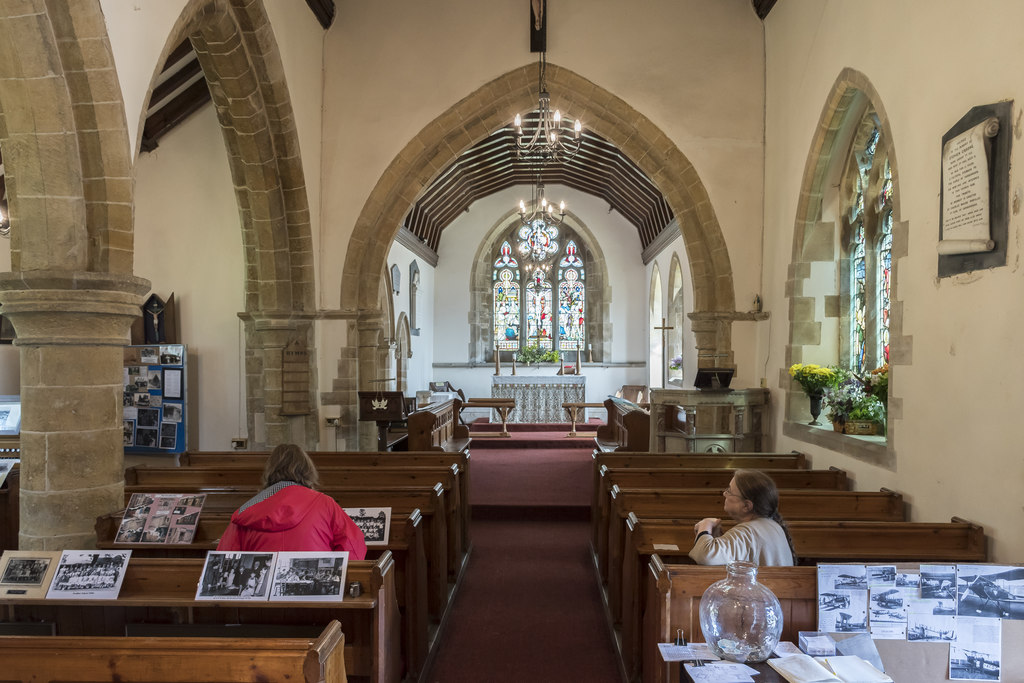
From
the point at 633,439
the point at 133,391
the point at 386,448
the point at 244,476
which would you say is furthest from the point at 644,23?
the point at 133,391

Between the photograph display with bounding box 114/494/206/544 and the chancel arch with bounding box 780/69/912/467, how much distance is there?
4577mm

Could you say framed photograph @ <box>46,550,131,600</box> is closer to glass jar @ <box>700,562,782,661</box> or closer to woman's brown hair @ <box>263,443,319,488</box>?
woman's brown hair @ <box>263,443,319,488</box>

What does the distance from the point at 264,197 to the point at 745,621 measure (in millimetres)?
6212

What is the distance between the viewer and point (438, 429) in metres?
7.84

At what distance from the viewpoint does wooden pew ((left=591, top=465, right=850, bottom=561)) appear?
4.57m

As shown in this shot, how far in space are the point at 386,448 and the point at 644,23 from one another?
4.94m

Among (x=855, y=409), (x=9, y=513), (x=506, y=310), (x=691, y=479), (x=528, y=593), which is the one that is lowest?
(x=528, y=593)

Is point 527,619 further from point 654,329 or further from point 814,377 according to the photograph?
point 654,329

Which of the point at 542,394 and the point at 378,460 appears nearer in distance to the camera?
the point at 378,460

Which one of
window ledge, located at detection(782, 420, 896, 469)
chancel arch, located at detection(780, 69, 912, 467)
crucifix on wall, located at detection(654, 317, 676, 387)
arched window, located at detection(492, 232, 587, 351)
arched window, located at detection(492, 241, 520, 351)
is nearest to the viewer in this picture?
window ledge, located at detection(782, 420, 896, 469)

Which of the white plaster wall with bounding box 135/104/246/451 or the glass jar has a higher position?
the white plaster wall with bounding box 135/104/246/451

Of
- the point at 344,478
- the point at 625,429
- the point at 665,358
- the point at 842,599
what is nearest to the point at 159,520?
the point at 344,478

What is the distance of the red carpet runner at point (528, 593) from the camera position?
3529mm

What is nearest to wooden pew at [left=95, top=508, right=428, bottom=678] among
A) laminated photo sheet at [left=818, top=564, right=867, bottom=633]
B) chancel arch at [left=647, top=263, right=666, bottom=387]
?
laminated photo sheet at [left=818, top=564, right=867, bottom=633]
